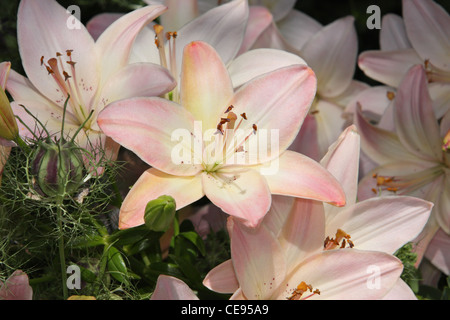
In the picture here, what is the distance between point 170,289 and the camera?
21.1 inches

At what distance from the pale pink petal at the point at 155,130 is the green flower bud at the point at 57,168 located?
4 cm

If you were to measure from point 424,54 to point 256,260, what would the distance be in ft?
1.35

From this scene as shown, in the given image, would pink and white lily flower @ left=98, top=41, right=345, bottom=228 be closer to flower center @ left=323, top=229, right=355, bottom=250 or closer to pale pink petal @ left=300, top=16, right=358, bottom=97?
flower center @ left=323, top=229, right=355, bottom=250

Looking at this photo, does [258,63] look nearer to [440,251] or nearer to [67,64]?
[67,64]

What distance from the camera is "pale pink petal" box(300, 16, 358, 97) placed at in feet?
2.86

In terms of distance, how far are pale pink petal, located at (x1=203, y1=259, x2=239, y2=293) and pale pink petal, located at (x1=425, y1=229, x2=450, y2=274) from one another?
0.29 metres

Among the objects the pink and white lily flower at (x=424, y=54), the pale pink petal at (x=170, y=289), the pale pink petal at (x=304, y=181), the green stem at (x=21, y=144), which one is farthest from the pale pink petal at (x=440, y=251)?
the green stem at (x=21, y=144)

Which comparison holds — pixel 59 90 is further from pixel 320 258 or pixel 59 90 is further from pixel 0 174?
pixel 320 258

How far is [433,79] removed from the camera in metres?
0.84

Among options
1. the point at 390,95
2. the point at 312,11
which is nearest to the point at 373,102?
the point at 390,95

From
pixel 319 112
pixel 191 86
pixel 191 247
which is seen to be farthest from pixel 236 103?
pixel 319 112

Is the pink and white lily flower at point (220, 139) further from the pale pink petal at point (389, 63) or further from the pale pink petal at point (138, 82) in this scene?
the pale pink petal at point (389, 63)

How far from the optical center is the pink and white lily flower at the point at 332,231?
0.58 metres
